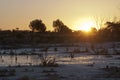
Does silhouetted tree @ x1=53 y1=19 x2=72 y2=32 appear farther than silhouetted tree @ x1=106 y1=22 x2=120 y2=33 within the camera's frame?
Yes

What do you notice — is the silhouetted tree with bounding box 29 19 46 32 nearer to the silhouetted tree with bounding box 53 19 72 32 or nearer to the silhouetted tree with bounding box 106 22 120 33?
the silhouetted tree with bounding box 53 19 72 32

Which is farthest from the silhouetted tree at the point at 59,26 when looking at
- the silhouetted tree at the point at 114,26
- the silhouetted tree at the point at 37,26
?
the silhouetted tree at the point at 114,26

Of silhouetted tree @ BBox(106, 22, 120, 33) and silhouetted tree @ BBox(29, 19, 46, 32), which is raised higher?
silhouetted tree @ BBox(29, 19, 46, 32)

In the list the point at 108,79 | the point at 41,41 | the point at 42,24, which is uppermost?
the point at 42,24

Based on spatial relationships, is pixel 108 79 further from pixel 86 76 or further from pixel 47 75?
pixel 47 75

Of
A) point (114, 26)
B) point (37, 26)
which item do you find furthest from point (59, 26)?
point (114, 26)

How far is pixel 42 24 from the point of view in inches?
4222

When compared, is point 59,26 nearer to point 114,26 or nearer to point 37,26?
point 37,26

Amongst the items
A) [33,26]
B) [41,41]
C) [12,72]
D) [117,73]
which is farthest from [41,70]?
[33,26]

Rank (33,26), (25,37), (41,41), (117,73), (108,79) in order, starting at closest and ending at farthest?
1. (108,79)
2. (117,73)
3. (41,41)
4. (25,37)
5. (33,26)

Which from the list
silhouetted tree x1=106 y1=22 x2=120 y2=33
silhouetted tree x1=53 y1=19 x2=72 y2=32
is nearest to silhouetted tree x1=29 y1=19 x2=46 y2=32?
silhouetted tree x1=53 y1=19 x2=72 y2=32

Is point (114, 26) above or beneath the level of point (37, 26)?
beneath

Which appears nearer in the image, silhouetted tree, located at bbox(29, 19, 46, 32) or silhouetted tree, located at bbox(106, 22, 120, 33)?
silhouetted tree, located at bbox(106, 22, 120, 33)

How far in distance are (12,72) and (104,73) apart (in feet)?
14.1
